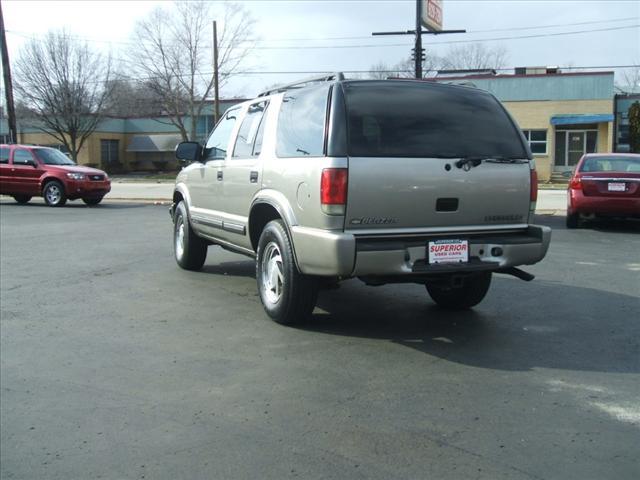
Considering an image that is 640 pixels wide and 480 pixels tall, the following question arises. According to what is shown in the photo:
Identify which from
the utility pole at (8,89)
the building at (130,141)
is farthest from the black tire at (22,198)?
the building at (130,141)

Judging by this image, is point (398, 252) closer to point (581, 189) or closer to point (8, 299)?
point (8, 299)

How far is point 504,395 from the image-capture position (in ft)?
13.8

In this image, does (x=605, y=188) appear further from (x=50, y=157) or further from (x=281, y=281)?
(x=50, y=157)

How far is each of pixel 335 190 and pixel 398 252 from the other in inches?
26.0

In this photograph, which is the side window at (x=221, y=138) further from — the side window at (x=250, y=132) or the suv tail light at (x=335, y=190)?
the suv tail light at (x=335, y=190)

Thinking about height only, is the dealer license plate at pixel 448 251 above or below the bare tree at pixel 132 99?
below

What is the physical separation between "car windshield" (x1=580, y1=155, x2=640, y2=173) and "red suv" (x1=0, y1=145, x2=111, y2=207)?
45.6 feet

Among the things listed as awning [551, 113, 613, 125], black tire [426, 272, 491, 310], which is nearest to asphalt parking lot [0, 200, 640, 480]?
black tire [426, 272, 491, 310]

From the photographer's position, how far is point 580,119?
3425 cm

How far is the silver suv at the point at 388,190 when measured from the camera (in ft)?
16.3

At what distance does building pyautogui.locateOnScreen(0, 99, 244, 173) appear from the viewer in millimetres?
48500

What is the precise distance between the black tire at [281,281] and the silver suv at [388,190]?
0.01m

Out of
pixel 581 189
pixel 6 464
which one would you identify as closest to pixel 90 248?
pixel 6 464

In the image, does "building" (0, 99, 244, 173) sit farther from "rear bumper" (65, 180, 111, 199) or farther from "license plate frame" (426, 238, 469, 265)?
"license plate frame" (426, 238, 469, 265)
